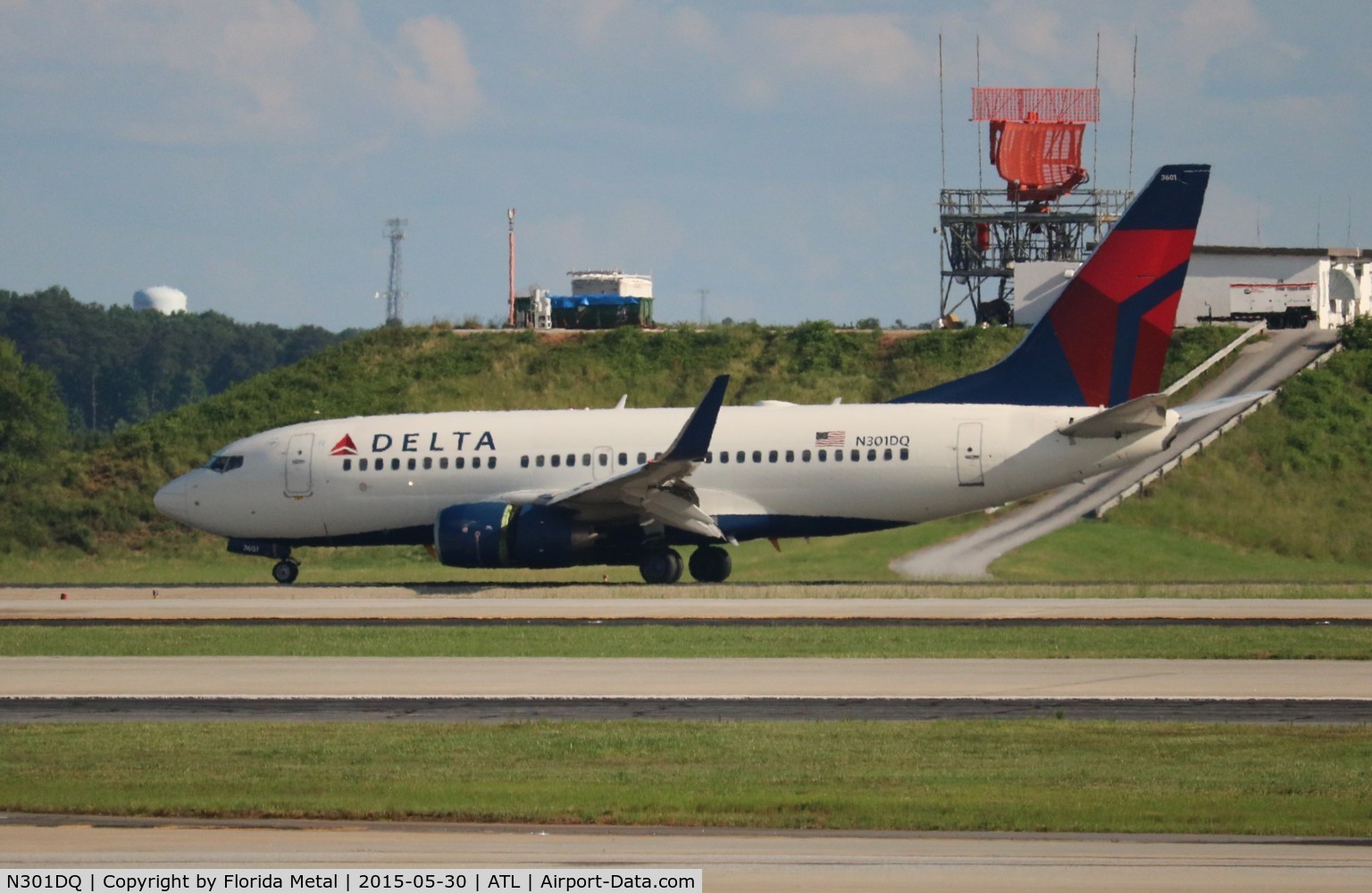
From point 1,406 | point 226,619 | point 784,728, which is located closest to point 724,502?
point 226,619

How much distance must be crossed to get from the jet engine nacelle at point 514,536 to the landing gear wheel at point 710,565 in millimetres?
3200

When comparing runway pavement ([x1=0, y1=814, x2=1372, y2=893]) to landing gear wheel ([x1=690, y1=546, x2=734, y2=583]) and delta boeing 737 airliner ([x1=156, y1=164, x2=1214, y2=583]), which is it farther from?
landing gear wheel ([x1=690, y1=546, x2=734, y2=583])

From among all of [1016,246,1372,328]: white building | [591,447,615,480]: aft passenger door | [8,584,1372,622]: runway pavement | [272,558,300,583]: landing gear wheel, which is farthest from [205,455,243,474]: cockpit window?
[1016,246,1372,328]: white building

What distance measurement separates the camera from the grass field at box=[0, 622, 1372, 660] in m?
24.5

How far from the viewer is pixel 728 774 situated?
15.7 metres

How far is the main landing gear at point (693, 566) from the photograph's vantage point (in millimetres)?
37500

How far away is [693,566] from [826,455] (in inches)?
171

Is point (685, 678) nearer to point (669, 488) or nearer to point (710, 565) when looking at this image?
point (669, 488)

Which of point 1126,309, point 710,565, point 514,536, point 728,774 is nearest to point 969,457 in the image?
point 1126,309

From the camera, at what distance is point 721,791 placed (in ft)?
48.5

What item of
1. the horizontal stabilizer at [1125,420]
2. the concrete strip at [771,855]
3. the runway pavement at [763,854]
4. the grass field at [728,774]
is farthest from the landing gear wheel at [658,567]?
the concrete strip at [771,855]

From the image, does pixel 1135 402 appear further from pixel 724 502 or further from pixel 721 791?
pixel 721 791

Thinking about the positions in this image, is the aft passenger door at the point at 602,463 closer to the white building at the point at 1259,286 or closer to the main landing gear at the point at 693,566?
the main landing gear at the point at 693,566

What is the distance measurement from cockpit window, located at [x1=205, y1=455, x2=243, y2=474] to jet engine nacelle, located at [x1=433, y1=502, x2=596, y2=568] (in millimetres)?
6553
